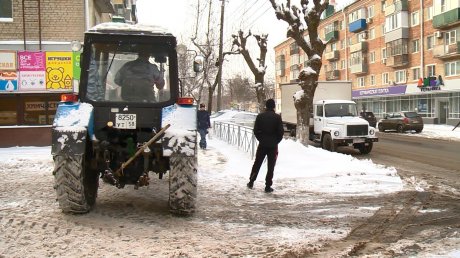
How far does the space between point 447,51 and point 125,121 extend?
37375 millimetres

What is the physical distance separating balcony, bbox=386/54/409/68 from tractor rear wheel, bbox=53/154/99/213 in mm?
43384

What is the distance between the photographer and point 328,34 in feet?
204

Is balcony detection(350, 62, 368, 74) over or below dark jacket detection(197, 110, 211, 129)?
over

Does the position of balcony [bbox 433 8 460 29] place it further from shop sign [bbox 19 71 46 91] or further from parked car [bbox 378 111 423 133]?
shop sign [bbox 19 71 46 91]

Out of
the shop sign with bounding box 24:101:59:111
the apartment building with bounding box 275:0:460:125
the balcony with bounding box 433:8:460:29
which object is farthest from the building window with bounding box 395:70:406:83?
the shop sign with bounding box 24:101:59:111

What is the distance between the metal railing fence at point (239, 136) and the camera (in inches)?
546

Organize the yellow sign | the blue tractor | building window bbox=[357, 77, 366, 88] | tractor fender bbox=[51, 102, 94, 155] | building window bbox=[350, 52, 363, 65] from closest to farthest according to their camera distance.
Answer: tractor fender bbox=[51, 102, 94, 155]
the blue tractor
the yellow sign
building window bbox=[350, 52, 363, 65]
building window bbox=[357, 77, 366, 88]

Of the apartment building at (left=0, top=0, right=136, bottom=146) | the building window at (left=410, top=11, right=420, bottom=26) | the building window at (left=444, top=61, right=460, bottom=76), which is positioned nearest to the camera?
the apartment building at (left=0, top=0, right=136, bottom=146)

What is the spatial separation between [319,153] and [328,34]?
169ft

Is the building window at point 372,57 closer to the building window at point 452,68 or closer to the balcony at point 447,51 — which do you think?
the balcony at point 447,51

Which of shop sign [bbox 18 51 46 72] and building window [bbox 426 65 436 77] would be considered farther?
building window [bbox 426 65 436 77]

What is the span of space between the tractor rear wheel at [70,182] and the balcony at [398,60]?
43.4 m

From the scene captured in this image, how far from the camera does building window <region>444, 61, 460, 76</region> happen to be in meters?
37.9

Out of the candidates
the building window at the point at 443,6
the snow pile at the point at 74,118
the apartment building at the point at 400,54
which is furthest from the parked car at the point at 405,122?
the snow pile at the point at 74,118
